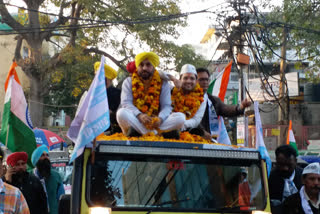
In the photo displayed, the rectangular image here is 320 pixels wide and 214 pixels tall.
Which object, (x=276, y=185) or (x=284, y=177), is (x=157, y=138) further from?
(x=284, y=177)

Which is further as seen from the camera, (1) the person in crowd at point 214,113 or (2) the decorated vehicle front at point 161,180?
(1) the person in crowd at point 214,113

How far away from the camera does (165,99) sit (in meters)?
5.21

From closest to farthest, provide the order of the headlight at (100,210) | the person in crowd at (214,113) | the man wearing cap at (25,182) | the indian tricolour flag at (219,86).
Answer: the headlight at (100,210) < the man wearing cap at (25,182) < the person in crowd at (214,113) < the indian tricolour flag at (219,86)

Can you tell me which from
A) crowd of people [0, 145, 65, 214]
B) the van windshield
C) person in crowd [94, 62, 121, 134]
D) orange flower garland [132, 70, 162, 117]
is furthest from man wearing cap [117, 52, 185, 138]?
crowd of people [0, 145, 65, 214]

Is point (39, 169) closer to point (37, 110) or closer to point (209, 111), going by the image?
point (209, 111)

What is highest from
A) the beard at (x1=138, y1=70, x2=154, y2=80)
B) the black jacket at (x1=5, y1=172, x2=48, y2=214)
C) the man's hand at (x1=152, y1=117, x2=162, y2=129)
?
the beard at (x1=138, y1=70, x2=154, y2=80)

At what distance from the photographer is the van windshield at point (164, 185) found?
4121mm

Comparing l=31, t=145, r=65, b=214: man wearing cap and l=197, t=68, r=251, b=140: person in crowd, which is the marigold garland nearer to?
l=197, t=68, r=251, b=140: person in crowd

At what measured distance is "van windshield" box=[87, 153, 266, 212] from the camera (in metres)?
4.12

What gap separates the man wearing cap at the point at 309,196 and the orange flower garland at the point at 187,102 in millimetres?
1428

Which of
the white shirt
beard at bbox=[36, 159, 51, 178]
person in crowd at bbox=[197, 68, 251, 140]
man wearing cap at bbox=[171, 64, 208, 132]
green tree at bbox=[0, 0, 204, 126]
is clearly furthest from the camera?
green tree at bbox=[0, 0, 204, 126]

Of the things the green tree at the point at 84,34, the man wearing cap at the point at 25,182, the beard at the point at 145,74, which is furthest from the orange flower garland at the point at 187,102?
the green tree at the point at 84,34

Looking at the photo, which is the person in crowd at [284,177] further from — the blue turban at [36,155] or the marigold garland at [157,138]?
the blue turban at [36,155]

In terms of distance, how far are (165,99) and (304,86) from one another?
36.3m
